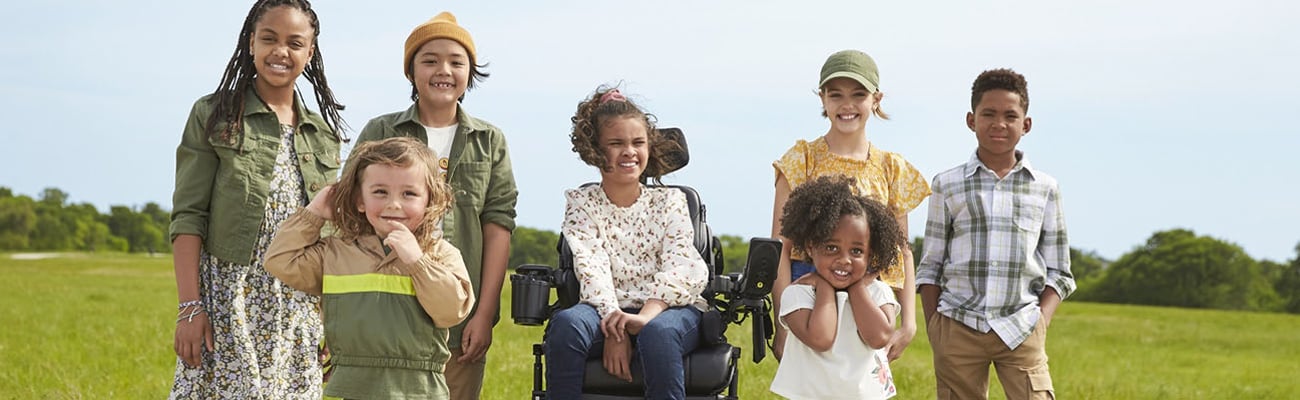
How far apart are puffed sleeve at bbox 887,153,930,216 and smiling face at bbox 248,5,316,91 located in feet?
8.02

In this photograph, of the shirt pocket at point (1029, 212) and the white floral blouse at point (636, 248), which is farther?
the shirt pocket at point (1029, 212)

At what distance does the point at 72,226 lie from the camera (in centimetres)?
6331

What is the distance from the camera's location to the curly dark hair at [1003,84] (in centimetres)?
500

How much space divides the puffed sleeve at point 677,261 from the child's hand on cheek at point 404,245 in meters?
1.04

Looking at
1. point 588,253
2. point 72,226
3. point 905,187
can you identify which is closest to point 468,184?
point 588,253

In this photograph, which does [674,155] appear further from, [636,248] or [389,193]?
[389,193]

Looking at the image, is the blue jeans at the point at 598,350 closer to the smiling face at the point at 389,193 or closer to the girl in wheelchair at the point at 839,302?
the girl in wheelchair at the point at 839,302

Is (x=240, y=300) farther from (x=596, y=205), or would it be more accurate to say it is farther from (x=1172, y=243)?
(x=1172, y=243)

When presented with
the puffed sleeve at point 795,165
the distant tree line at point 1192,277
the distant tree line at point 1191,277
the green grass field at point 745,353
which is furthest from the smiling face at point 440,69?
the distant tree line at point 1192,277

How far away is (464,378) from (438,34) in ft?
4.75

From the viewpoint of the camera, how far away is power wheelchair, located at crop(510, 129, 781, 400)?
420cm

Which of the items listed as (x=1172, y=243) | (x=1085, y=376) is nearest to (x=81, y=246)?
(x=1172, y=243)

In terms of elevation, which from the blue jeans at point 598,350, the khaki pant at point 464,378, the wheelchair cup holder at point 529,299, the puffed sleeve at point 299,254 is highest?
the puffed sleeve at point 299,254

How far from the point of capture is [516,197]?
4809 millimetres
